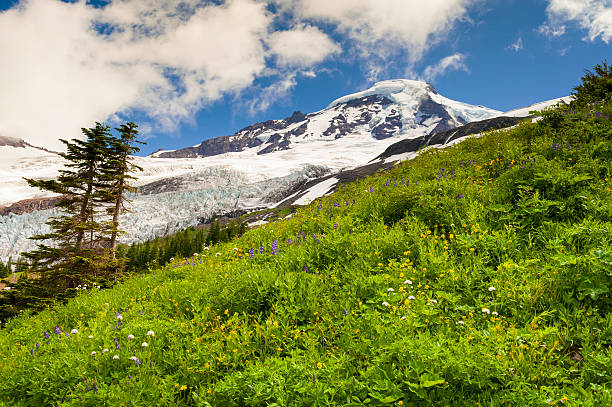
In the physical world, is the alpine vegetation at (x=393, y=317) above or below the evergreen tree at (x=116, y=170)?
below

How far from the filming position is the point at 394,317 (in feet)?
11.3

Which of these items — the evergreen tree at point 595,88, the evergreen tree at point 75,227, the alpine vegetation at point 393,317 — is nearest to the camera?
the alpine vegetation at point 393,317

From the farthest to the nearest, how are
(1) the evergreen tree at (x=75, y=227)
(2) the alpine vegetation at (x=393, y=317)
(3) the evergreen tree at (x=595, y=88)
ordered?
1. (1) the evergreen tree at (x=75, y=227)
2. (3) the evergreen tree at (x=595, y=88)
3. (2) the alpine vegetation at (x=393, y=317)

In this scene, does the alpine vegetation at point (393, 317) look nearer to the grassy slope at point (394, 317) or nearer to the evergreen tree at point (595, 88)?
the grassy slope at point (394, 317)

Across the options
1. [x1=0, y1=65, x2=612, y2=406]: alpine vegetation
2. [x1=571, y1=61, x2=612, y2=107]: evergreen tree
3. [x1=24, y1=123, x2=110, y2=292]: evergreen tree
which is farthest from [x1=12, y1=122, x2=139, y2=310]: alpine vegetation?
[x1=571, y1=61, x2=612, y2=107]: evergreen tree

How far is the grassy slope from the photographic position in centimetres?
278

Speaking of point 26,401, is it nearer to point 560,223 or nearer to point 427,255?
point 427,255

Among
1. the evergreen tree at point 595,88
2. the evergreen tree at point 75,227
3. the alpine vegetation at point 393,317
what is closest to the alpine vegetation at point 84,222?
the evergreen tree at point 75,227

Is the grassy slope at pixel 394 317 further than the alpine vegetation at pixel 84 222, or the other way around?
the alpine vegetation at pixel 84 222

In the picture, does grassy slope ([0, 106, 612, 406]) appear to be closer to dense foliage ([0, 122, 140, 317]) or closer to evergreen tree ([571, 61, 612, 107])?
evergreen tree ([571, 61, 612, 107])

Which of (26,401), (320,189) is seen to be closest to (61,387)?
(26,401)

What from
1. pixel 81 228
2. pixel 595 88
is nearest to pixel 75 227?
pixel 81 228

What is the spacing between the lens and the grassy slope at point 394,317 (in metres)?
2.78

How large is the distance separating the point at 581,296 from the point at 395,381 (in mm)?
2462
